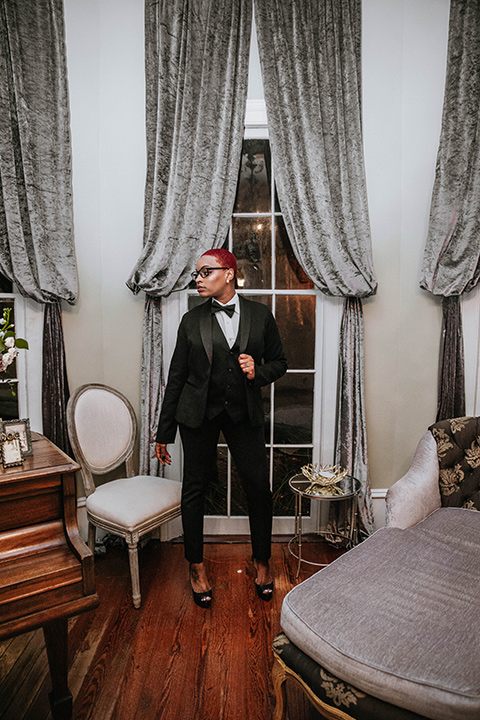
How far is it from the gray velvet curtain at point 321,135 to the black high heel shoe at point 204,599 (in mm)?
1473

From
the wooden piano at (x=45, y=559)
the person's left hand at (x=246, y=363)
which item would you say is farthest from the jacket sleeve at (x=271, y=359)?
the wooden piano at (x=45, y=559)

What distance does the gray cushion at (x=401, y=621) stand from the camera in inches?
51.6

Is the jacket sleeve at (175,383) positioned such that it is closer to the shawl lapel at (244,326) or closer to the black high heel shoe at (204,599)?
the shawl lapel at (244,326)

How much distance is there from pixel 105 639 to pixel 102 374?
64.1 inches

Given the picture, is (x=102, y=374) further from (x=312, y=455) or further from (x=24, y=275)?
(x=312, y=455)

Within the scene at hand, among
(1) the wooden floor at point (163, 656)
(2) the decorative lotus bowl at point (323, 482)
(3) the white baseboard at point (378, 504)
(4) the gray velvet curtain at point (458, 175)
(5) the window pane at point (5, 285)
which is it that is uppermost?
(4) the gray velvet curtain at point (458, 175)

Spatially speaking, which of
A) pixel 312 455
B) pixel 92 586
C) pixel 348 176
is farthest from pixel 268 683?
pixel 348 176

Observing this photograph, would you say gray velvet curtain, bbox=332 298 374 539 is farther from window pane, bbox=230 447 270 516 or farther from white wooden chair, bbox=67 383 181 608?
white wooden chair, bbox=67 383 181 608

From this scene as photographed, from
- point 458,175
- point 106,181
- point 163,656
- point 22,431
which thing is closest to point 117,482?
point 163,656

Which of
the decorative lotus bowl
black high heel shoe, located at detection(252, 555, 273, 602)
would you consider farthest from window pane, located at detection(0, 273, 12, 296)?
black high heel shoe, located at detection(252, 555, 273, 602)

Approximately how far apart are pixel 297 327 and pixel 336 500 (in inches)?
47.4

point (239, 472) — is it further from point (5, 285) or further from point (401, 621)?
point (5, 285)

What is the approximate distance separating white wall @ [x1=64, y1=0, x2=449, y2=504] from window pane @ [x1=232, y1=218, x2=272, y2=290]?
0.70 m

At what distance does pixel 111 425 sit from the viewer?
2.87 m
